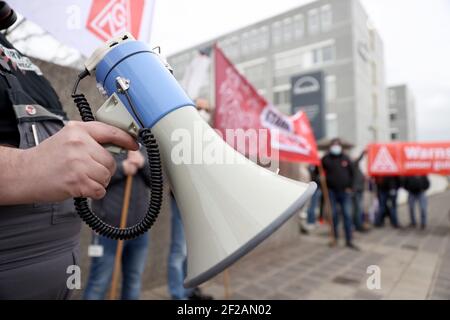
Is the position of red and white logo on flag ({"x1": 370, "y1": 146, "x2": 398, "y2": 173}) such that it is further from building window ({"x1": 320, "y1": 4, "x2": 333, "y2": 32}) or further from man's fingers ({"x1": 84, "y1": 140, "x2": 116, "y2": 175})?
building window ({"x1": 320, "y1": 4, "x2": 333, "y2": 32})

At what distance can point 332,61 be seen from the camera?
20.1m

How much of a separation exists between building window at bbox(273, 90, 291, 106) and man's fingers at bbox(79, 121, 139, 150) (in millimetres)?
22830

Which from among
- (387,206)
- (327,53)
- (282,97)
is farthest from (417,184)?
(282,97)

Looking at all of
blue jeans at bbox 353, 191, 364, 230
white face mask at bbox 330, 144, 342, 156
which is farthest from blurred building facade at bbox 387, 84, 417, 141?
white face mask at bbox 330, 144, 342, 156

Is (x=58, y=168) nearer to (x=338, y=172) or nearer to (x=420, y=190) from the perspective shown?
(x=338, y=172)

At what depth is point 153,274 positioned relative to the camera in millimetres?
2854

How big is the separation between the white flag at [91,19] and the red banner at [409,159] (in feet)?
20.6

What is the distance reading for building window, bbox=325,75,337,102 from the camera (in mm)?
20016

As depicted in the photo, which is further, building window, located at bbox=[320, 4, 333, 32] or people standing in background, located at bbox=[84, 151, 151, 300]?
building window, located at bbox=[320, 4, 333, 32]

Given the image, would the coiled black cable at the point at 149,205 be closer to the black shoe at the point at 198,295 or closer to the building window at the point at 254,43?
the black shoe at the point at 198,295
